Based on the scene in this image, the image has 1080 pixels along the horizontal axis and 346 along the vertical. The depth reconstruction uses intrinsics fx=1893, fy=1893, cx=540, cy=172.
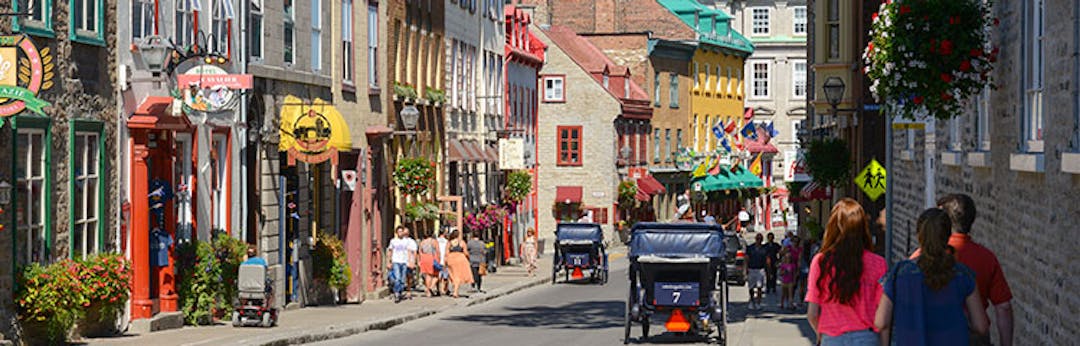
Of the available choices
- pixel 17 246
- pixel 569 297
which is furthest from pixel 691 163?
pixel 17 246

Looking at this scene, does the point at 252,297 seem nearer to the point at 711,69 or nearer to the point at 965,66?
the point at 965,66

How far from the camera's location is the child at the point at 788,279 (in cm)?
3384

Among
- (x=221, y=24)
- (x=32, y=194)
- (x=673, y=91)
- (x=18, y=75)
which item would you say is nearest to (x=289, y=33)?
(x=221, y=24)

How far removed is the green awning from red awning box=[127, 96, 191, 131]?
207 ft

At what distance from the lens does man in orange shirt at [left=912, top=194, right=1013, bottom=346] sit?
35.6 feet

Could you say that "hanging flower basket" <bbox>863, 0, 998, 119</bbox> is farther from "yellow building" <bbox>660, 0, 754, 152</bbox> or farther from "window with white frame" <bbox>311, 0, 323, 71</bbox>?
"yellow building" <bbox>660, 0, 754, 152</bbox>

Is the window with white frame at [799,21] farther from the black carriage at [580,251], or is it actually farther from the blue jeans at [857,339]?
the blue jeans at [857,339]

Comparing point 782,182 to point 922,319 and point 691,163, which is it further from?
point 922,319

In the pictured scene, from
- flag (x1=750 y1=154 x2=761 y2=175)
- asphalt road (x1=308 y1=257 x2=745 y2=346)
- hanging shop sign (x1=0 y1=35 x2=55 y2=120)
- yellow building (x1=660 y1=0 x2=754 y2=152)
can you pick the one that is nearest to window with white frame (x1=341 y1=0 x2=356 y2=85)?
asphalt road (x1=308 y1=257 x2=745 y2=346)

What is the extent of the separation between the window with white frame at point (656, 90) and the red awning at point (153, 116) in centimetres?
6048

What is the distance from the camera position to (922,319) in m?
10.4

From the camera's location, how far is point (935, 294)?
10406 mm

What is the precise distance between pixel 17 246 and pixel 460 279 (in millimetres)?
17851

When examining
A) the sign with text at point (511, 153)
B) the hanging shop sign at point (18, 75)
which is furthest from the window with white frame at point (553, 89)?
the hanging shop sign at point (18, 75)
